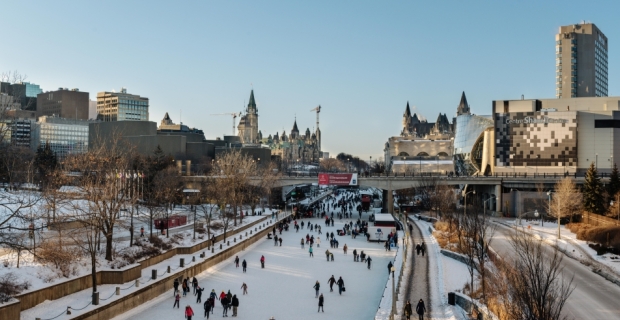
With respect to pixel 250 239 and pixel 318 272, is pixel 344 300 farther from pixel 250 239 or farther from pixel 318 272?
pixel 250 239

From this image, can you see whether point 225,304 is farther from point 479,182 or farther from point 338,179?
point 479,182

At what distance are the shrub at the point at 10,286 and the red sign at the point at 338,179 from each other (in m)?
50.3

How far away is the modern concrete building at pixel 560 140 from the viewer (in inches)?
3014

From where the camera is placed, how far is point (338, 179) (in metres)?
72.6

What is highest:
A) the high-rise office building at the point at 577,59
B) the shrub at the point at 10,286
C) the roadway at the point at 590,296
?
the high-rise office building at the point at 577,59

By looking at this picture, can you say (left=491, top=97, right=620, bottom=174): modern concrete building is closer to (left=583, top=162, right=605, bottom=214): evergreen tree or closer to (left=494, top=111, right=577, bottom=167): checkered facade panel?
(left=494, top=111, right=577, bottom=167): checkered facade panel

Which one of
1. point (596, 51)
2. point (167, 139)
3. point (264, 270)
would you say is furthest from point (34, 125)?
point (596, 51)

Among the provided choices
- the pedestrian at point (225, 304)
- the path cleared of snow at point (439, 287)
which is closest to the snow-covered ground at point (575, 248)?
the path cleared of snow at point (439, 287)

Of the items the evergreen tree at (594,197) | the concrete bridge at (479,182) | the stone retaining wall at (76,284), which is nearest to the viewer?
the stone retaining wall at (76,284)

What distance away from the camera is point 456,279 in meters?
29.4

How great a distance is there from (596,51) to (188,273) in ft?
506

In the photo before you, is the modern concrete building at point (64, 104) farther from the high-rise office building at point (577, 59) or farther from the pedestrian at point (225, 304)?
the pedestrian at point (225, 304)

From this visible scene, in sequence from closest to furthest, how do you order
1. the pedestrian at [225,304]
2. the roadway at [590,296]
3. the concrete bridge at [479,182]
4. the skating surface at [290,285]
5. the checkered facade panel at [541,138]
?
the roadway at [590,296] → the pedestrian at [225,304] → the skating surface at [290,285] → the concrete bridge at [479,182] → the checkered facade panel at [541,138]

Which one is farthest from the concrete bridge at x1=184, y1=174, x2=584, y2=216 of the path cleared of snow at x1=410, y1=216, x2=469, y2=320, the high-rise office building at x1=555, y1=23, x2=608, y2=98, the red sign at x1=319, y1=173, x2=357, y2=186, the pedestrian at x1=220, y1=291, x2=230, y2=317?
the high-rise office building at x1=555, y1=23, x2=608, y2=98
